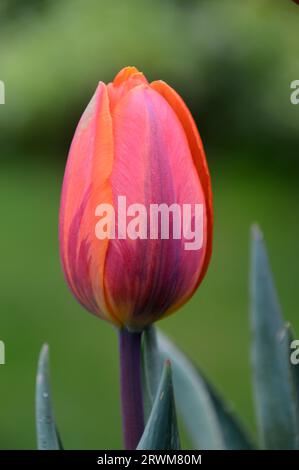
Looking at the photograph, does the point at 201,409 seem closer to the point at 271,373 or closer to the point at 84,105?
the point at 271,373

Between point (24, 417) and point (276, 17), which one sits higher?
point (276, 17)

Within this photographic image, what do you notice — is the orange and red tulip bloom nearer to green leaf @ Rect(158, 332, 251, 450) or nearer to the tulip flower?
the tulip flower

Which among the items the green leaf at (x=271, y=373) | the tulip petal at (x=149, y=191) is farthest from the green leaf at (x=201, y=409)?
the tulip petal at (x=149, y=191)

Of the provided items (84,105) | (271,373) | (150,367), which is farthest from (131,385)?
(84,105)

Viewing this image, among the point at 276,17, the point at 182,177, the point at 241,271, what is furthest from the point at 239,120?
the point at 241,271

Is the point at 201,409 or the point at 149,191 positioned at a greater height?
the point at 149,191

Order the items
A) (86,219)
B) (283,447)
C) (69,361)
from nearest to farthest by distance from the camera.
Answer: (86,219) → (283,447) → (69,361)

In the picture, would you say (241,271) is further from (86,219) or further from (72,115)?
(86,219)
